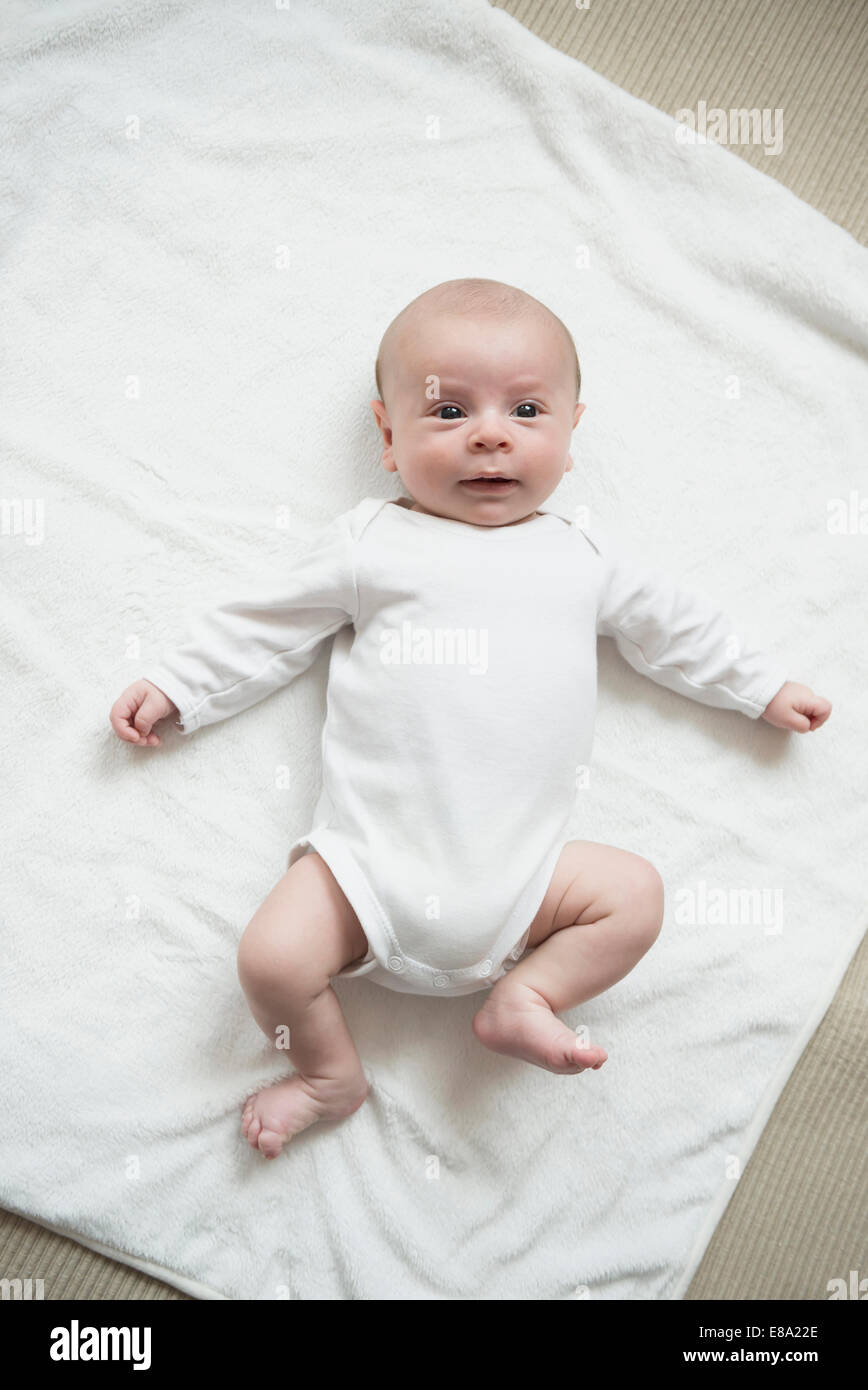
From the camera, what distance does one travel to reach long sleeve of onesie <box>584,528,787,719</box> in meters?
1.54

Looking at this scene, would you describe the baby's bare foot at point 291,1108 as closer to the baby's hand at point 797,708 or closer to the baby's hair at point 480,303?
the baby's hand at point 797,708

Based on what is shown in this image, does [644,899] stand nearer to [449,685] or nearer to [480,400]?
[449,685]

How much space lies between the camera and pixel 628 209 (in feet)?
5.63

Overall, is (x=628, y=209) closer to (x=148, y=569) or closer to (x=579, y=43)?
(x=579, y=43)

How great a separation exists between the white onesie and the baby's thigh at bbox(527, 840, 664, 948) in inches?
1.0

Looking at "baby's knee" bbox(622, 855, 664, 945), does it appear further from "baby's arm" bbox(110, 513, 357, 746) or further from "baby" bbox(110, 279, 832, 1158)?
"baby's arm" bbox(110, 513, 357, 746)

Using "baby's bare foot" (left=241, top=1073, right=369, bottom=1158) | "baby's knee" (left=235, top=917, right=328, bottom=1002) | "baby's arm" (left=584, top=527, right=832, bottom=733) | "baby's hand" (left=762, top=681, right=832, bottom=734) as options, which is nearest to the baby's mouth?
"baby's arm" (left=584, top=527, right=832, bottom=733)

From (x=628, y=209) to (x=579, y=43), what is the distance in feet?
1.05

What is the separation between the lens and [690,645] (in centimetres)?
156

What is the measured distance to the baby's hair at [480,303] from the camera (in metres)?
1.47

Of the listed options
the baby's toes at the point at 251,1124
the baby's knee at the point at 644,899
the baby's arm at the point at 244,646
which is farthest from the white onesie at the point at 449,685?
the baby's toes at the point at 251,1124

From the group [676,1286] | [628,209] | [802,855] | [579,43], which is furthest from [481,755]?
[579,43]

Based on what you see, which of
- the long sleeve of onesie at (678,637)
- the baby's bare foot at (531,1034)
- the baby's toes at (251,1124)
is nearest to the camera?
the baby's bare foot at (531,1034)

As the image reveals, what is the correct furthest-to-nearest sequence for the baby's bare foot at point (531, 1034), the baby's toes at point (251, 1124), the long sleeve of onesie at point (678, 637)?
the long sleeve of onesie at point (678, 637)
the baby's toes at point (251, 1124)
the baby's bare foot at point (531, 1034)
